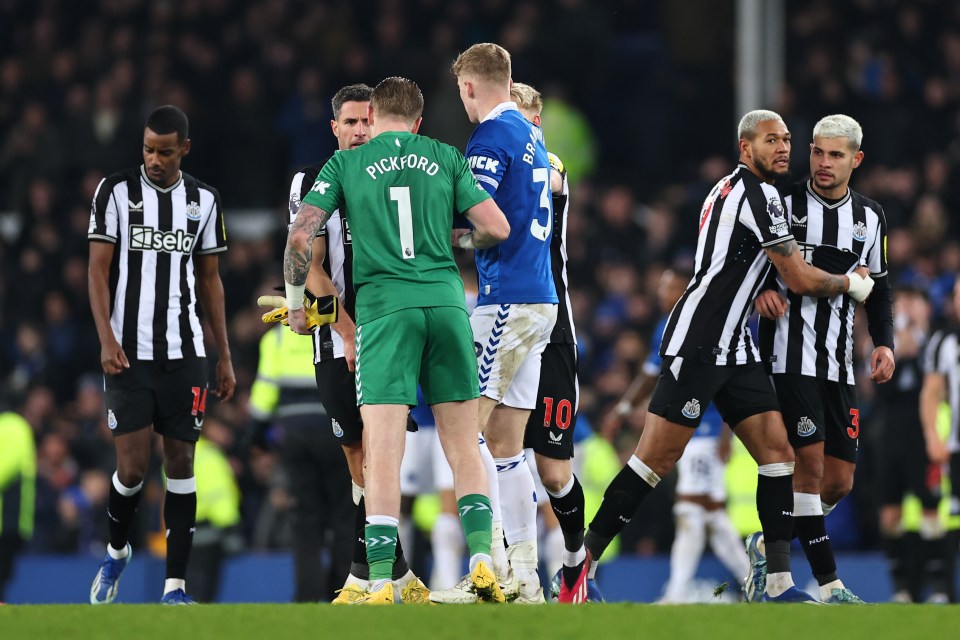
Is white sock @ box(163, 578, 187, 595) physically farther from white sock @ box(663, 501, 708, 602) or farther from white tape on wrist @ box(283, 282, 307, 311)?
white sock @ box(663, 501, 708, 602)

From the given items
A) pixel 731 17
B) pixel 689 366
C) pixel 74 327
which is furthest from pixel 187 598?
pixel 731 17

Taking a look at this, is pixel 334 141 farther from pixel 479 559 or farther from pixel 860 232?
pixel 479 559

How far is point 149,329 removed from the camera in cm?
816

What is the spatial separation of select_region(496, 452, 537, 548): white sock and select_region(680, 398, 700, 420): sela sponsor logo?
2.75 ft

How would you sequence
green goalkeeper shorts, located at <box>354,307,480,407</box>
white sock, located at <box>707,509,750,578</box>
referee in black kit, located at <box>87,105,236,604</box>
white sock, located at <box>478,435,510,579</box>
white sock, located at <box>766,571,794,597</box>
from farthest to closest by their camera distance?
1. white sock, located at <box>707,509,750,578</box>
2. referee in black kit, located at <box>87,105,236,604</box>
3. white sock, located at <box>766,571,794,597</box>
4. white sock, located at <box>478,435,510,579</box>
5. green goalkeeper shorts, located at <box>354,307,480,407</box>

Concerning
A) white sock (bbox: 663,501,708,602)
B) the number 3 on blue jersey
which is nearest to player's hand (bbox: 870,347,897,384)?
the number 3 on blue jersey

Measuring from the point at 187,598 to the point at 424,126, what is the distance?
33.2 ft

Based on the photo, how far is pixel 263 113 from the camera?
17.9 meters

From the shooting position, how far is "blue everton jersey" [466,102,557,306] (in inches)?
289

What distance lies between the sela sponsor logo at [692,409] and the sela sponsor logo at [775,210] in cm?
96

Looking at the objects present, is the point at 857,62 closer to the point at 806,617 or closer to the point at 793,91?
the point at 793,91

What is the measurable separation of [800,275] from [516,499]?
1.74 meters

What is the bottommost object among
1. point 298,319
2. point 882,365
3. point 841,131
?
point 882,365

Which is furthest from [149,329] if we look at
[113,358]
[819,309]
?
[819,309]
